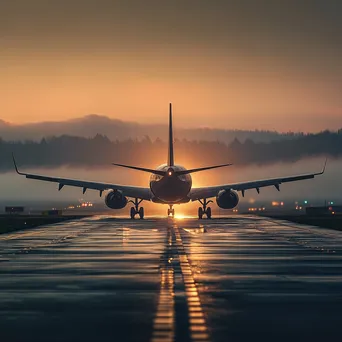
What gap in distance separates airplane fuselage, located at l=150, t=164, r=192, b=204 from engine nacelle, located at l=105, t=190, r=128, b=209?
4.14 meters

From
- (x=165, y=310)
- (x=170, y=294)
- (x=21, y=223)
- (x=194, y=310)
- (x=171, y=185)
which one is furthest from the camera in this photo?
(x=171, y=185)

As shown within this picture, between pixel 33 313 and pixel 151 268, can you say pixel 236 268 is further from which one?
pixel 33 313

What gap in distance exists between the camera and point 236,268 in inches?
1085

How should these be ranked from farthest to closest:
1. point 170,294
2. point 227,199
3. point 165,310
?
1. point 227,199
2. point 170,294
3. point 165,310

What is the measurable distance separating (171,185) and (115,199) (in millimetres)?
8280

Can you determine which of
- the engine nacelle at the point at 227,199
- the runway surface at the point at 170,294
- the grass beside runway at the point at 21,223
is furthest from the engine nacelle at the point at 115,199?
the runway surface at the point at 170,294

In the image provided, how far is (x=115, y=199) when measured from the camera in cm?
9050

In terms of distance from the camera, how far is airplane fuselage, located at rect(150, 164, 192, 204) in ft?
277

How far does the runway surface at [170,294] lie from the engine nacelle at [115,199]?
52.9m

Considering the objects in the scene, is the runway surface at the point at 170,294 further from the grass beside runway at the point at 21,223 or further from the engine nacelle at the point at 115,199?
the engine nacelle at the point at 115,199

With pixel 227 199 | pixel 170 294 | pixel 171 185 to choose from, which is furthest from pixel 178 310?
pixel 227 199

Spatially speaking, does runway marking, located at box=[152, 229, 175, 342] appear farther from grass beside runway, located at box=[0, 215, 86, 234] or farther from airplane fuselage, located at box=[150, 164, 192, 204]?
airplane fuselage, located at box=[150, 164, 192, 204]

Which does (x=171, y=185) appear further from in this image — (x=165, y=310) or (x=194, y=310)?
(x=194, y=310)

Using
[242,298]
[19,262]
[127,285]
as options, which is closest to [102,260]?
[19,262]
